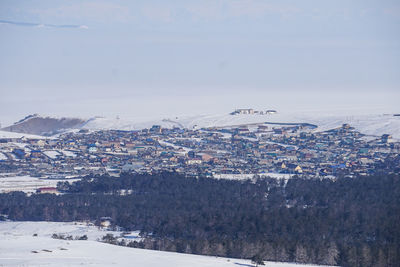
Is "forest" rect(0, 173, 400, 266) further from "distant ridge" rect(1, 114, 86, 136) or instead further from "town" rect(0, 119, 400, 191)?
"distant ridge" rect(1, 114, 86, 136)

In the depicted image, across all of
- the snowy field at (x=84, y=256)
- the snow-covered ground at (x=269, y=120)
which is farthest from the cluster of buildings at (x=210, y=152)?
the snowy field at (x=84, y=256)

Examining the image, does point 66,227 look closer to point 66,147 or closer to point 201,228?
point 201,228

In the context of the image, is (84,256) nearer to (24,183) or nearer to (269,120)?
(24,183)

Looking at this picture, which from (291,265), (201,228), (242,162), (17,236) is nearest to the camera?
(291,265)

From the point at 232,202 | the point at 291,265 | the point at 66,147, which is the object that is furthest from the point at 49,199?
the point at 66,147

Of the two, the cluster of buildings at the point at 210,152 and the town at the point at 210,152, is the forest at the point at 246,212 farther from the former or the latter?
the cluster of buildings at the point at 210,152

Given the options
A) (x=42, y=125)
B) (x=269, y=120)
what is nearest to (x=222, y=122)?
(x=269, y=120)

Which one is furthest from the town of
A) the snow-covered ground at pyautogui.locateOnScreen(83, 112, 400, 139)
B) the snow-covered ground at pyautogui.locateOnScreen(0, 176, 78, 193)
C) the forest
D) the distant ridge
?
the distant ridge
